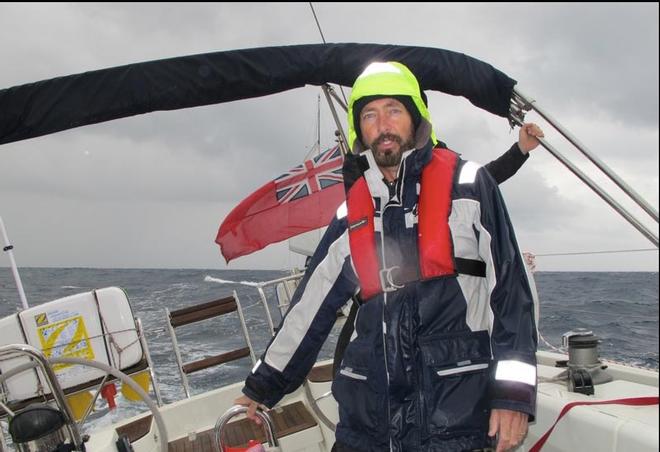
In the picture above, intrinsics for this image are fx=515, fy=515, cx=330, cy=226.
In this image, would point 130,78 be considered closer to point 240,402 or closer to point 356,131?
point 356,131

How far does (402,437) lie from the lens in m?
1.46

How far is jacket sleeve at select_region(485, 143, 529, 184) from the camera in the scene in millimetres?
2607

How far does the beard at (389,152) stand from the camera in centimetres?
171

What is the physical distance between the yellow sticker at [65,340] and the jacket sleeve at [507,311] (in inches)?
101

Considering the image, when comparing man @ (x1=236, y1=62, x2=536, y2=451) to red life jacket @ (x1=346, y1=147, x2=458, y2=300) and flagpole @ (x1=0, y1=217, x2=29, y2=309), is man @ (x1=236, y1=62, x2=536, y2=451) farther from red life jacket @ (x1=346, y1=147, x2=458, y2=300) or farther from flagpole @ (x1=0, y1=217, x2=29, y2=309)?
flagpole @ (x1=0, y1=217, x2=29, y2=309)

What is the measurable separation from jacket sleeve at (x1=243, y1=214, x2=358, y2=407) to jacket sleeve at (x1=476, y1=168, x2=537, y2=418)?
53 centimetres

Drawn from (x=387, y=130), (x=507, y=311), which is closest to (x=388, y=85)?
(x=387, y=130)

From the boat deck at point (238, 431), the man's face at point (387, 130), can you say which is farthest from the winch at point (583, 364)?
the boat deck at point (238, 431)

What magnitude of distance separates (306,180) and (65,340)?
294 cm

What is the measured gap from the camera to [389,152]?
1.72 meters

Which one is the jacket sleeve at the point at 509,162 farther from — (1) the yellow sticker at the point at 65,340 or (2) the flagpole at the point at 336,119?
(1) the yellow sticker at the point at 65,340

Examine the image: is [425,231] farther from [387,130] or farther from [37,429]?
[37,429]

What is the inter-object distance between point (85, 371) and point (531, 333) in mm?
2646

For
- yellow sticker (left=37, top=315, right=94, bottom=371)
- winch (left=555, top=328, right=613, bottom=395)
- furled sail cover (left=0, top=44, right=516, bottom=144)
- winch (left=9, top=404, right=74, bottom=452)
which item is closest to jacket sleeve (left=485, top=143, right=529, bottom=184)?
furled sail cover (left=0, top=44, right=516, bottom=144)
